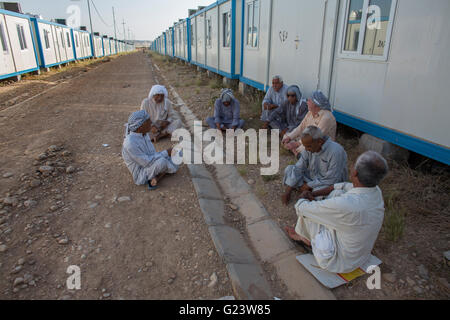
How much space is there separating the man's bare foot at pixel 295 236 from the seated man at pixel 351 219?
0.14m

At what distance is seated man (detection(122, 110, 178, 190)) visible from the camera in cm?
332

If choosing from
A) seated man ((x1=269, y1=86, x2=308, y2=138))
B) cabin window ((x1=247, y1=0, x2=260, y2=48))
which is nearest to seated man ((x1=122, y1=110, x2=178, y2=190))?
seated man ((x1=269, y1=86, x2=308, y2=138))

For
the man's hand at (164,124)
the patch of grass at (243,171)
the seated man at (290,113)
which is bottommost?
the patch of grass at (243,171)

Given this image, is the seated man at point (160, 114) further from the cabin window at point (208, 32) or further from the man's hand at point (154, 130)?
the cabin window at point (208, 32)

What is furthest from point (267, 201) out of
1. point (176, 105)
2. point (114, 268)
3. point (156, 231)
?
point (176, 105)

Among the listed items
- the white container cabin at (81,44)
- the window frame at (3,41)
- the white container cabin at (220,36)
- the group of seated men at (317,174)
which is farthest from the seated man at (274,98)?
the white container cabin at (81,44)

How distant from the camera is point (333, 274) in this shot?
2148mm

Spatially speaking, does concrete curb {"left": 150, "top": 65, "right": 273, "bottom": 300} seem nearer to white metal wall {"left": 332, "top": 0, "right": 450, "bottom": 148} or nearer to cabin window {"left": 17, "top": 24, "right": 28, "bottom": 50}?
white metal wall {"left": 332, "top": 0, "right": 450, "bottom": 148}

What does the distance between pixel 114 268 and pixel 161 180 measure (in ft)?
5.16

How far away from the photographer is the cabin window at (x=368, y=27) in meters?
3.44

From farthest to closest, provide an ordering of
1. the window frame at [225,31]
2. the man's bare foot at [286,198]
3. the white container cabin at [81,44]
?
the white container cabin at [81,44] → the window frame at [225,31] → the man's bare foot at [286,198]

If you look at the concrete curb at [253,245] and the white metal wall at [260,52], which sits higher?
the white metal wall at [260,52]

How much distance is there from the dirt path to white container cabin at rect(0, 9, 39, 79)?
825cm
